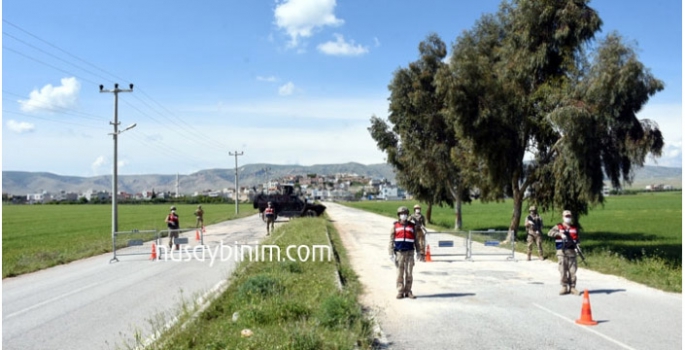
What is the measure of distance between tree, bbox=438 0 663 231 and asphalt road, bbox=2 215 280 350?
1286 cm

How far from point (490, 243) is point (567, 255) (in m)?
7.28

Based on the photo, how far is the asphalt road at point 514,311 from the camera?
8.51 m

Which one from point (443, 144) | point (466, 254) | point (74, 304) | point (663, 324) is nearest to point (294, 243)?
point (466, 254)

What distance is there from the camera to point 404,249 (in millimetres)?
12000

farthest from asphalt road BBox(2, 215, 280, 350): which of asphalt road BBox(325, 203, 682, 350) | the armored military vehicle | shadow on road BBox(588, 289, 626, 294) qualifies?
the armored military vehicle

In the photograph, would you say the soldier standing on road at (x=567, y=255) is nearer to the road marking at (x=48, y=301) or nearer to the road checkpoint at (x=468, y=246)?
the road checkpoint at (x=468, y=246)

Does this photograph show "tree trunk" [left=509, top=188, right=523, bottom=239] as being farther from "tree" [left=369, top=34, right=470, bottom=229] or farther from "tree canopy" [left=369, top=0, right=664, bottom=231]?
"tree" [left=369, top=34, right=470, bottom=229]

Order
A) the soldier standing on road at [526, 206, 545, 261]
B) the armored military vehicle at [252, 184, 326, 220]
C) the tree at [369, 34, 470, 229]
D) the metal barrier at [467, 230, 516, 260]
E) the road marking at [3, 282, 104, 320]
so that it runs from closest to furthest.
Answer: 1. the road marking at [3, 282, 104, 320]
2. the soldier standing on road at [526, 206, 545, 261]
3. the metal barrier at [467, 230, 516, 260]
4. the tree at [369, 34, 470, 229]
5. the armored military vehicle at [252, 184, 326, 220]

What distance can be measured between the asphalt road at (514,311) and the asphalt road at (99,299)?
3.92m

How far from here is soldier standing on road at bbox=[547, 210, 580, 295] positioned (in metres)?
12.4

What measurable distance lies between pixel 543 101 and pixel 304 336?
20137mm

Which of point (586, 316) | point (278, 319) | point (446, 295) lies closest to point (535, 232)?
point (446, 295)

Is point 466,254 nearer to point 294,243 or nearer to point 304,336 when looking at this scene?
point 294,243

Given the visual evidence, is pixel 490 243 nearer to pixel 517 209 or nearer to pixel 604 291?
pixel 604 291
